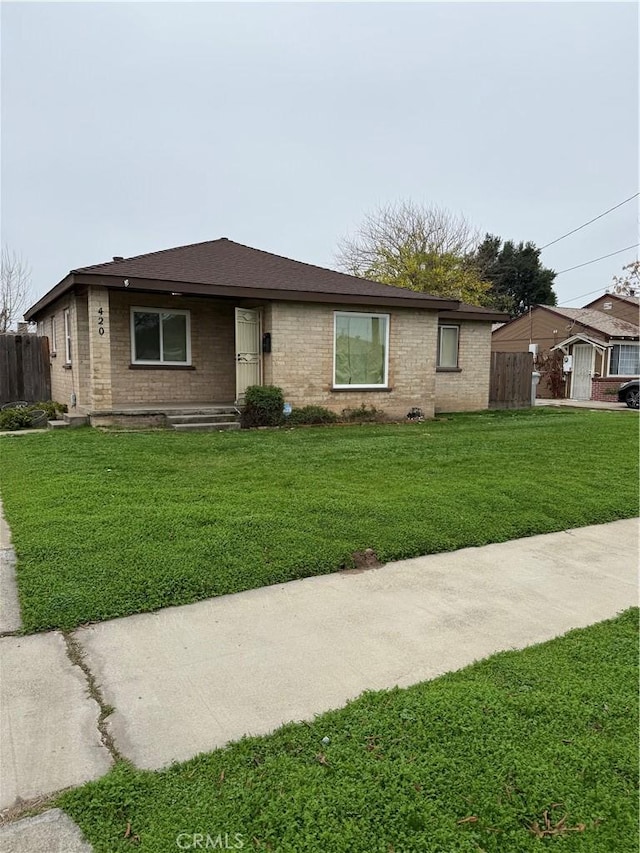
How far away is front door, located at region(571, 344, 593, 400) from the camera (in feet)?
87.7

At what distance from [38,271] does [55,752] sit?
2939 cm

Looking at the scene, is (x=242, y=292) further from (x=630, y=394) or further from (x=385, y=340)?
(x=630, y=394)

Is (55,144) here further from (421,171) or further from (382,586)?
(382,586)

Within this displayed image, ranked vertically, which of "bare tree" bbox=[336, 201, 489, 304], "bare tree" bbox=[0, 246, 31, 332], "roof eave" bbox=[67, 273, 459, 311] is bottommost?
"roof eave" bbox=[67, 273, 459, 311]

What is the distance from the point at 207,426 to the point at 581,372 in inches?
851

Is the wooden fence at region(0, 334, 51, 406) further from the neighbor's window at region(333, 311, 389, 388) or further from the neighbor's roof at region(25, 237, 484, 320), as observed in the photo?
the neighbor's window at region(333, 311, 389, 388)

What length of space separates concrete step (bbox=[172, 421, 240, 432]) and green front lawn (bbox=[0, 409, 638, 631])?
840mm

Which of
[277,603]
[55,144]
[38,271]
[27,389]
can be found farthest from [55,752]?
[38,271]

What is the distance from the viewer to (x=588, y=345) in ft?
87.7

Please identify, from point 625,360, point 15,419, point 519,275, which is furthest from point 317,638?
point 519,275

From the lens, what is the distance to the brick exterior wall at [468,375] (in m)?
17.2

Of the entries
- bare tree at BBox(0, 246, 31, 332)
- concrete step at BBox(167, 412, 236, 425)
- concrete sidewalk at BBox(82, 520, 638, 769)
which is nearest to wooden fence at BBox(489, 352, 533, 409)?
concrete step at BBox(167, 412, 236, 425)

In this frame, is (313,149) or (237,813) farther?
(313,149)

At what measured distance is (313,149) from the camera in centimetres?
2309
